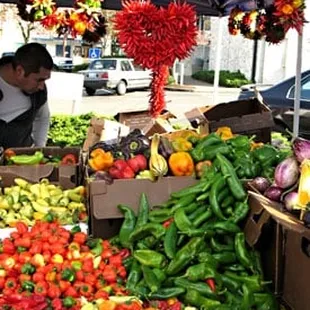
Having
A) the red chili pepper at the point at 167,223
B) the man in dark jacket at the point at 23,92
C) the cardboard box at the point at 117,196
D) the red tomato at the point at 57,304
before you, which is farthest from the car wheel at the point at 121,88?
the red tomato at the point at 57,304

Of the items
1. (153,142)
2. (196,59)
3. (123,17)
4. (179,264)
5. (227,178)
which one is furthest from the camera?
(196,59)

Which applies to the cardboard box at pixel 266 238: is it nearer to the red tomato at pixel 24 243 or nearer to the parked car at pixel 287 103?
the red tomato at pixel 24 243

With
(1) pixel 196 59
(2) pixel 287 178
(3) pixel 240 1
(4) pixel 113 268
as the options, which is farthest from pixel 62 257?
(1) pixel 196 59

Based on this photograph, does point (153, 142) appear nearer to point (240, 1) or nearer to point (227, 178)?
point (227, 178)

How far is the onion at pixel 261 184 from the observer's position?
10.3 feet

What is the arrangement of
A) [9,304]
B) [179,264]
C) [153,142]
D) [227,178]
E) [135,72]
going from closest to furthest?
[9,304], [179,264], [227,178], [153,142], [135,72]

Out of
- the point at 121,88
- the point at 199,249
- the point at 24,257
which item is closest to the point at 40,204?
the point at 24,257

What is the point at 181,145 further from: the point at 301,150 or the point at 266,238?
the point at 301,150

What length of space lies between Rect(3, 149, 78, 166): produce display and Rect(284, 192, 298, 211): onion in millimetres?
2037

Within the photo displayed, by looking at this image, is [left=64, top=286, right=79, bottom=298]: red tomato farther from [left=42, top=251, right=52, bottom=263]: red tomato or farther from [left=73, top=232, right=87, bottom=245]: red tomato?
[left=73, top=232, right=87, bottom=245]: red tomato

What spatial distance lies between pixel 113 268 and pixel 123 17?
2211mm

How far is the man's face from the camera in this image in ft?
16.2

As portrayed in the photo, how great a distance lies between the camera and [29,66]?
16.1 feet

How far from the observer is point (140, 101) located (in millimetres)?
23469
